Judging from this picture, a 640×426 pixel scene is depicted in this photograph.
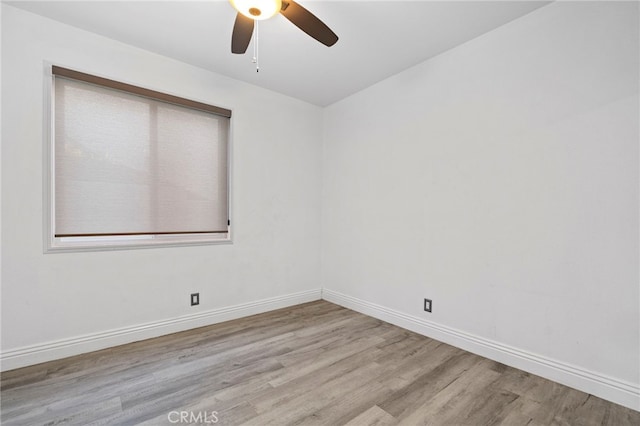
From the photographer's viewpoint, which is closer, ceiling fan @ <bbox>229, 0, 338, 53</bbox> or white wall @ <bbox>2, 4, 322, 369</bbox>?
ceiling fan @ <bbox>229, 0, 338, 53</bbox>

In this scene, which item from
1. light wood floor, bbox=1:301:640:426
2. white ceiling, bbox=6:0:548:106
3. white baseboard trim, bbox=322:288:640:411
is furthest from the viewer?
white ceiling, bbox=6:0:548:106

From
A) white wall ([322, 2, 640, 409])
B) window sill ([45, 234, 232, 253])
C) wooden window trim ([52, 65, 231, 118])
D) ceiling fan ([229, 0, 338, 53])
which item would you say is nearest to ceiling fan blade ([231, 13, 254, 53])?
ceiling fan ([229, 0, 338, 53])

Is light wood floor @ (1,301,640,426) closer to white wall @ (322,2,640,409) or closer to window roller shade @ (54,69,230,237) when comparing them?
white wall @ (322,2,640,409)

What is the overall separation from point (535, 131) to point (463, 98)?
2.13 feet

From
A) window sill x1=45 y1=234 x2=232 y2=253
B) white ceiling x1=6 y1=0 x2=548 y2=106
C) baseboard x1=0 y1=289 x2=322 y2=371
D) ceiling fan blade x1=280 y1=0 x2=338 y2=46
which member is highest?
white ceiling x1=6 y1=0 x2=548 y2=106

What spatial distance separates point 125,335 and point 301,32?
293cm

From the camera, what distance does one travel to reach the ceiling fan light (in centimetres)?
162

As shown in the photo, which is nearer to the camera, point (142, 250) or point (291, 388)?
point (291, 388)

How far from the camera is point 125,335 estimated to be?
249 cm

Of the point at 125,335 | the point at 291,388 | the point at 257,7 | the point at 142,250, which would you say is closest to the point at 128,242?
the point at 142,250

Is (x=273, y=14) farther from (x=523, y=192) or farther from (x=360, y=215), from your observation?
(x=360, y=215)

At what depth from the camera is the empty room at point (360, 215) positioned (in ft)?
5.75

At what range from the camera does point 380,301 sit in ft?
10.4

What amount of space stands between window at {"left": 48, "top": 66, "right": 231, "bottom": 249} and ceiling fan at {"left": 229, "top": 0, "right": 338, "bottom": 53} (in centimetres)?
124
